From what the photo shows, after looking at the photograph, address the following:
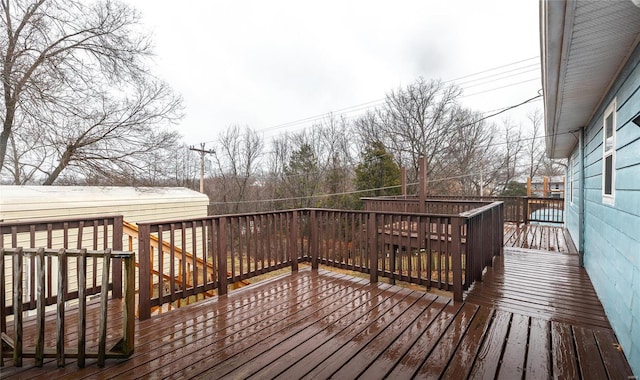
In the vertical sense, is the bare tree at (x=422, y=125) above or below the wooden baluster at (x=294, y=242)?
above

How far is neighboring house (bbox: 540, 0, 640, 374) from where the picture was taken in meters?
1.79

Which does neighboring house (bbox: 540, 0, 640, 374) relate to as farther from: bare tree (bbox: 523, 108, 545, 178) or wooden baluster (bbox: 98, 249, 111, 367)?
bare tree (bbox: 523, 108, 545, 178)

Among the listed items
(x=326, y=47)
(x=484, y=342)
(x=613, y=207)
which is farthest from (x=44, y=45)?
(x=326, y=47)

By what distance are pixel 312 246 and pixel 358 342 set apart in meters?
2.24

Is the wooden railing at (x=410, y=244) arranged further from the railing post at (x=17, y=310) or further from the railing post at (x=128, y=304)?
the railing post at (x=17, y=310)

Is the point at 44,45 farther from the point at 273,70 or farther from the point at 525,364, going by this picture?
the point at 273,70

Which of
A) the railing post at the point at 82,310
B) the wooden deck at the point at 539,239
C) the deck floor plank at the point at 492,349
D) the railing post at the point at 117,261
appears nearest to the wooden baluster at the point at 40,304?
the railing post at the point at 82,310

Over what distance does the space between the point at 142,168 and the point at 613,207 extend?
894 cm

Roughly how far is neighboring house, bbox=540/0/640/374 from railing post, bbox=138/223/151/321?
3534 mm

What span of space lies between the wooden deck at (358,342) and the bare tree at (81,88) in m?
5.24

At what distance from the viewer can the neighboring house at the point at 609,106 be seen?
1788 mm

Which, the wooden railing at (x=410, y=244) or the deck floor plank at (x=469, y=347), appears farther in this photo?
the wooden railing at (x=410, y=244)

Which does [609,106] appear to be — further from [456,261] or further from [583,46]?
[456,261]

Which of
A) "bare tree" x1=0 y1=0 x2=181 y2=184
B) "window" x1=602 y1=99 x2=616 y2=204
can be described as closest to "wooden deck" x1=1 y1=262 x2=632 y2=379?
"window" x1=602 y1=99 x2=616 y2=204
